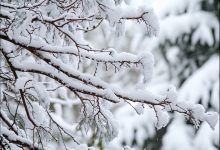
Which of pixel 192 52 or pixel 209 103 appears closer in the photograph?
pixel 209 103

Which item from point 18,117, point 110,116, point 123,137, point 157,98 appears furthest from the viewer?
point 123,137

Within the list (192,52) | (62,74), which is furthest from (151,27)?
(192,52)

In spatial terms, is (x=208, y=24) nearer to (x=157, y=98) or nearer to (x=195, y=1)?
(x=195, y=1)

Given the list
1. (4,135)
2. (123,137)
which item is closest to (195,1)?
(123,137)

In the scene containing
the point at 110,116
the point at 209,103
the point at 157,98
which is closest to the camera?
the point at 157,98

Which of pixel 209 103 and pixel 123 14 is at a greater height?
pixel 123 14

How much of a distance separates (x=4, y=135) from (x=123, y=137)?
5.20m

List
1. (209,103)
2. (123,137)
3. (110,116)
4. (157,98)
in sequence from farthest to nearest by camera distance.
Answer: (123,137), (209,103), (110,116), (157,98)

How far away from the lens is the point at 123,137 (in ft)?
22.0

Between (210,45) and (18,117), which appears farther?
(210,45)

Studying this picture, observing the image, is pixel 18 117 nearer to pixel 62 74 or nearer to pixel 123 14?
pixel 62 74

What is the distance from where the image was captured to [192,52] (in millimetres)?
6844

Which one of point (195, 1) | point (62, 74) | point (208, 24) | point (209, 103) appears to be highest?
point (195, 1)

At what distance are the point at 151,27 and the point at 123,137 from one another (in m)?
5.26
